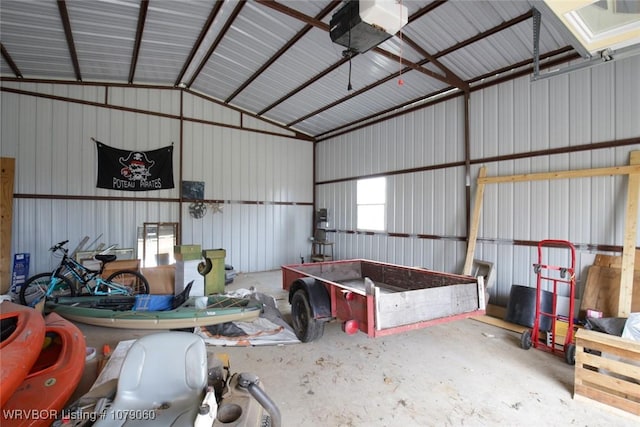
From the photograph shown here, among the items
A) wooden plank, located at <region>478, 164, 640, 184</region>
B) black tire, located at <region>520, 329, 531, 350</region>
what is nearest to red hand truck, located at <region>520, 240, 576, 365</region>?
black tire, located at <region>520, 329, 531, 350</region>

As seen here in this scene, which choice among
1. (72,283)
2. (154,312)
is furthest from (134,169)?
(154,312)

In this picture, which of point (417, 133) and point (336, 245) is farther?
point (336, 245)

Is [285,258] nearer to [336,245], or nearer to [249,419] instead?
[336,245]

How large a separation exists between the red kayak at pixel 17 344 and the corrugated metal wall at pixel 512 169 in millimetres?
5632

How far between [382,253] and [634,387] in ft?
15.9

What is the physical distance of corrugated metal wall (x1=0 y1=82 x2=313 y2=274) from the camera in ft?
19.4

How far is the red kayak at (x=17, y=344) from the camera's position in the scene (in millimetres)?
1552

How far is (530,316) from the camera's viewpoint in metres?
4.04

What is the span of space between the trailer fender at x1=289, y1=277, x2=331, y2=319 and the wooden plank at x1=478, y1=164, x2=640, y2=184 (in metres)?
3.57

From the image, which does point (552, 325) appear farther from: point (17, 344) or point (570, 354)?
point (17, 344)

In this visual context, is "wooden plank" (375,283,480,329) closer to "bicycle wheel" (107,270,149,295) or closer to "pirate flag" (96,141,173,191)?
"bicycle wheel" (107,270,149,295)

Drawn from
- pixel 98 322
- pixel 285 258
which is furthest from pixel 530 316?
pixel 285 258

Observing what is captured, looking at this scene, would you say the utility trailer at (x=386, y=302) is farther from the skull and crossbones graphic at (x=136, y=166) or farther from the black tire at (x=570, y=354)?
the skull and crossbones graphic at (x=136, y=166)

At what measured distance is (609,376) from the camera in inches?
98.5
